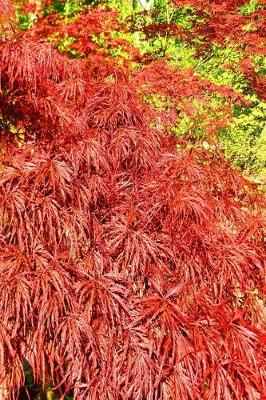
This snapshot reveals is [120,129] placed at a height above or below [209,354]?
above

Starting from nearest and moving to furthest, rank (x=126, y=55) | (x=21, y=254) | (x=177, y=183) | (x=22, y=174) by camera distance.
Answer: (x=21, y=254)
(x=22, y=174)
(x=177, y=183)
(x=126, y=55)

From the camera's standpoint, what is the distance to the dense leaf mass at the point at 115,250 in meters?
1.63

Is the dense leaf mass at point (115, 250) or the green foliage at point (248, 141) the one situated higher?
the dense leaf mass at point (115, 250)

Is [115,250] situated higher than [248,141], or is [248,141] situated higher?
[115,250]

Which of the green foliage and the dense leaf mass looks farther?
the green foliage

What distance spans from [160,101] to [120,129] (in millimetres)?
2083

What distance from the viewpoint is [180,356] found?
1.62 meters

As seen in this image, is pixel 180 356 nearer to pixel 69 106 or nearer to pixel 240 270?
pixel 240 270

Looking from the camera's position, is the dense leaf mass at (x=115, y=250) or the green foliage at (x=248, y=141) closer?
the dense leaf mass at (x=115, y=250)

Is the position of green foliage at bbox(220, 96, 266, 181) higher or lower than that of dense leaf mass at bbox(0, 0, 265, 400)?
lower

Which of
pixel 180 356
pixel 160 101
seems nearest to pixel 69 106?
pixel 180 356

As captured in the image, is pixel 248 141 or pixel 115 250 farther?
pixel 248 141

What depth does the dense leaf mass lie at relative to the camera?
1.63 m

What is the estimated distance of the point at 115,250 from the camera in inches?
76.9
